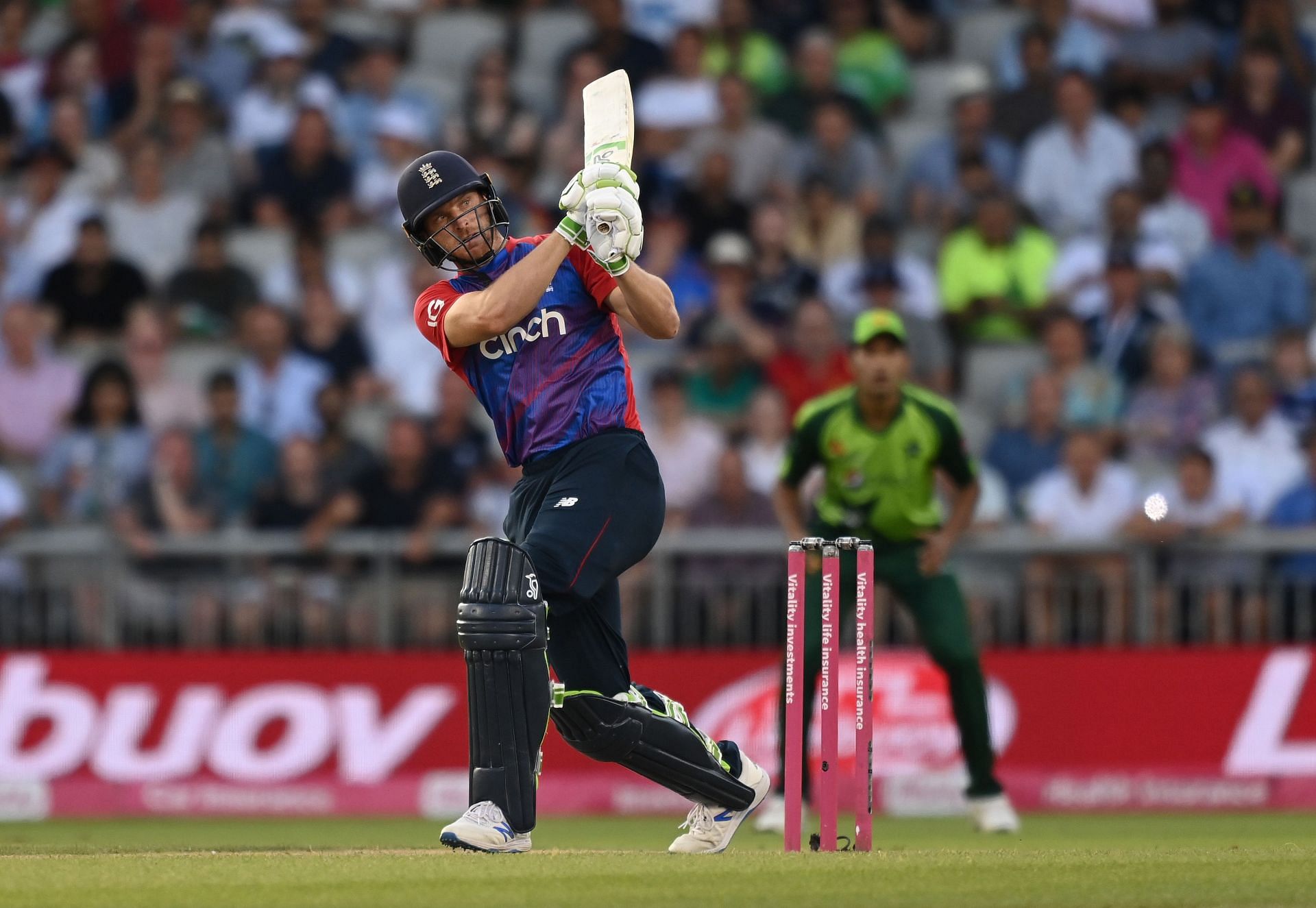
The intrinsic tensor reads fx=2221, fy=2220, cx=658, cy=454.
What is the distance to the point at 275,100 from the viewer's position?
16.0m

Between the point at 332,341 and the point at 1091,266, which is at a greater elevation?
the point at 1091,266

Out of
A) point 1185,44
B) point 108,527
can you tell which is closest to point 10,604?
point 108,527

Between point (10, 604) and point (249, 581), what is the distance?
4.53ft

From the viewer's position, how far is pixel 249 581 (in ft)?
41.9

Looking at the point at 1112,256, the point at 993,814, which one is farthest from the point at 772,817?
the point at 1112,256

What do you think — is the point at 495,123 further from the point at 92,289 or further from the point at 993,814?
the point at 993,814

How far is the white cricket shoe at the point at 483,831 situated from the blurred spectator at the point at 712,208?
833 cm

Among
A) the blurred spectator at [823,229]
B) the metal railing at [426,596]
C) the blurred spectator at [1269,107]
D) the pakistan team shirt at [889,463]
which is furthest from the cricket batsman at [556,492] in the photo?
the blurred spectator at [1269,107]

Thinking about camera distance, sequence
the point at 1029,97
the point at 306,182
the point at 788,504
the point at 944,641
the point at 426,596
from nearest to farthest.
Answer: the point at 944,641, the point at 788,504, the point at 426,596, the point at 306,182, the point at 1029,97

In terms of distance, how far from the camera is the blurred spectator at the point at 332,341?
1417 centimetres

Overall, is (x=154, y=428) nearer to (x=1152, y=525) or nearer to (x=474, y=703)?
(x=1152, y=525)

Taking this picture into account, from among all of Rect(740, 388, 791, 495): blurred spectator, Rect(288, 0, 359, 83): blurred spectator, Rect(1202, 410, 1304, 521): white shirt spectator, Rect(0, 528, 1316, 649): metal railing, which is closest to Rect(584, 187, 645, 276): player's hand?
Rect(0, 528, 1316, 649): metal railing

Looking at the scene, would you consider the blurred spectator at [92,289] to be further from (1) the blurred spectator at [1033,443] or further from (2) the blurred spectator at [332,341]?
(1) the blurred spectator at [1033,443]

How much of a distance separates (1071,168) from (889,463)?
5.79 metres
